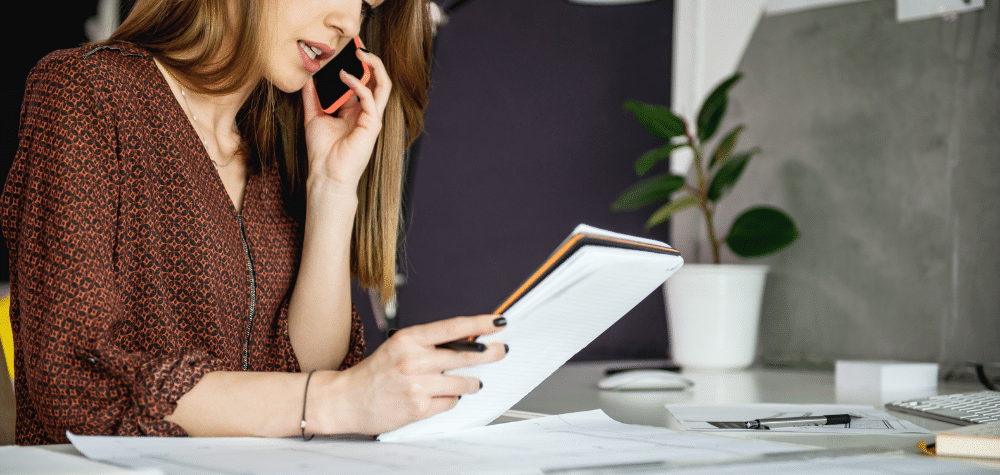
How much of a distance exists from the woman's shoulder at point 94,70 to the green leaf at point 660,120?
1.19 metres

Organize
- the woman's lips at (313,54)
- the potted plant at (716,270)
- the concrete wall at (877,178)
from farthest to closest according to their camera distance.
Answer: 1. the potted plant at (716,270)
2. the concrete wall at (877,178)
3. the woman's lips at (313,54)

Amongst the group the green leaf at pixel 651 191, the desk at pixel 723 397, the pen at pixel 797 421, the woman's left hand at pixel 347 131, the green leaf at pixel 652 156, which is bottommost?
the desk at pixel 723 397

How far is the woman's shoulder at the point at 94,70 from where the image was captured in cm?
85

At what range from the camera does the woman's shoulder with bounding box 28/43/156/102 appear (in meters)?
0.85

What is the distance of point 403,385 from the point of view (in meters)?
0.71

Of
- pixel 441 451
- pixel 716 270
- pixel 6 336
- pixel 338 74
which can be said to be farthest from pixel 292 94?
pixel 716 270

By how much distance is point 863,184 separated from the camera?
1.86 meters

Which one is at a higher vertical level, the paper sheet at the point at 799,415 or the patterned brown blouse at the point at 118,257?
the patterned brown blouse at the point at 118,257

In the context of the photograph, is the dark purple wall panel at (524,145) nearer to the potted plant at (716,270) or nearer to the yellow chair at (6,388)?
the potted plant at (716,270)

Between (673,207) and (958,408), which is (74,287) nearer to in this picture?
(958,408)

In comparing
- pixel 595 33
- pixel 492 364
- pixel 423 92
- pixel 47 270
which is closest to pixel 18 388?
pixel 47 270

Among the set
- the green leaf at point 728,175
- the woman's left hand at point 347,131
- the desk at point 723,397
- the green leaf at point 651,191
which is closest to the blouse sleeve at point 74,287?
the woman's left hand at point 347,131

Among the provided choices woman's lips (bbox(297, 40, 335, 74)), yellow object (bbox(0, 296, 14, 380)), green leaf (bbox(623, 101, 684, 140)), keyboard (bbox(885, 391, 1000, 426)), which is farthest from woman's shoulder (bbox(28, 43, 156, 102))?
green leaf (bbox(623, 101, 684, 140))

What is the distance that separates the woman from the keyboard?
0.65 m
